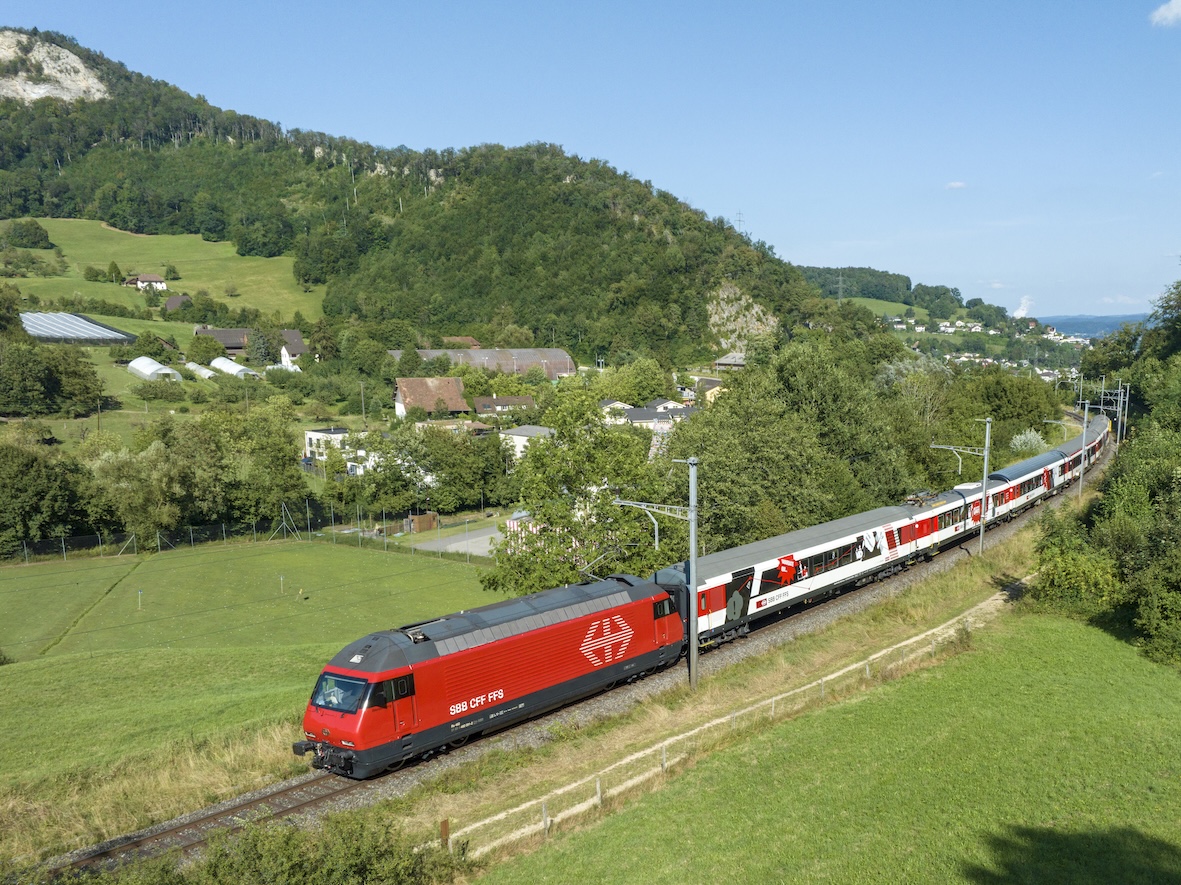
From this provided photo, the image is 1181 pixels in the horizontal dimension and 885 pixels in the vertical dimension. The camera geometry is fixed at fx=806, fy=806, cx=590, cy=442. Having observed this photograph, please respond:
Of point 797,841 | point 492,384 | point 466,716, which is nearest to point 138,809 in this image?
point 466,716

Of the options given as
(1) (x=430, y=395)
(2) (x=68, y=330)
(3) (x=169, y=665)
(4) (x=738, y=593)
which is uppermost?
(2) (x=68, y=330)

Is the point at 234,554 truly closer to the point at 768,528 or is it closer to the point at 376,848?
the point at 768,528

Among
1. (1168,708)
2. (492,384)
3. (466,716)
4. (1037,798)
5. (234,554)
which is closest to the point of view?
(1037,798)

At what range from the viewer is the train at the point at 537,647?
1927 centimetres

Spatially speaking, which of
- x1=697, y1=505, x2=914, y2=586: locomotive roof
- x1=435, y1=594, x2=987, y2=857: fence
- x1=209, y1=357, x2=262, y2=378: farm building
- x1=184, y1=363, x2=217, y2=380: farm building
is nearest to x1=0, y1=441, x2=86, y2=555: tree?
x1=697, y1=505, x2=914, y2=586: locomotive roof

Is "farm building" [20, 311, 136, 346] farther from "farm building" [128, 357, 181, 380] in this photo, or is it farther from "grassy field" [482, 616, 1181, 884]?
"grassy field" [482, 616, 1181, 884]

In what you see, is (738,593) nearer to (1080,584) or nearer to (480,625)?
(480,625)

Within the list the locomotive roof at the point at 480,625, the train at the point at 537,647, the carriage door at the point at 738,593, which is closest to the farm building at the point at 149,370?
the train at the point at 537,647

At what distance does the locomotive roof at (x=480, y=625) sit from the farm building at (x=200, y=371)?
125m

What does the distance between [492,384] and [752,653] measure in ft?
356

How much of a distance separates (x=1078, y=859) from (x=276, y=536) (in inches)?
2625

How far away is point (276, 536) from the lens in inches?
2790

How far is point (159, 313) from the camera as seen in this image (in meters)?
182

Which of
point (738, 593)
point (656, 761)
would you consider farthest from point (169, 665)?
point (656, 761)
